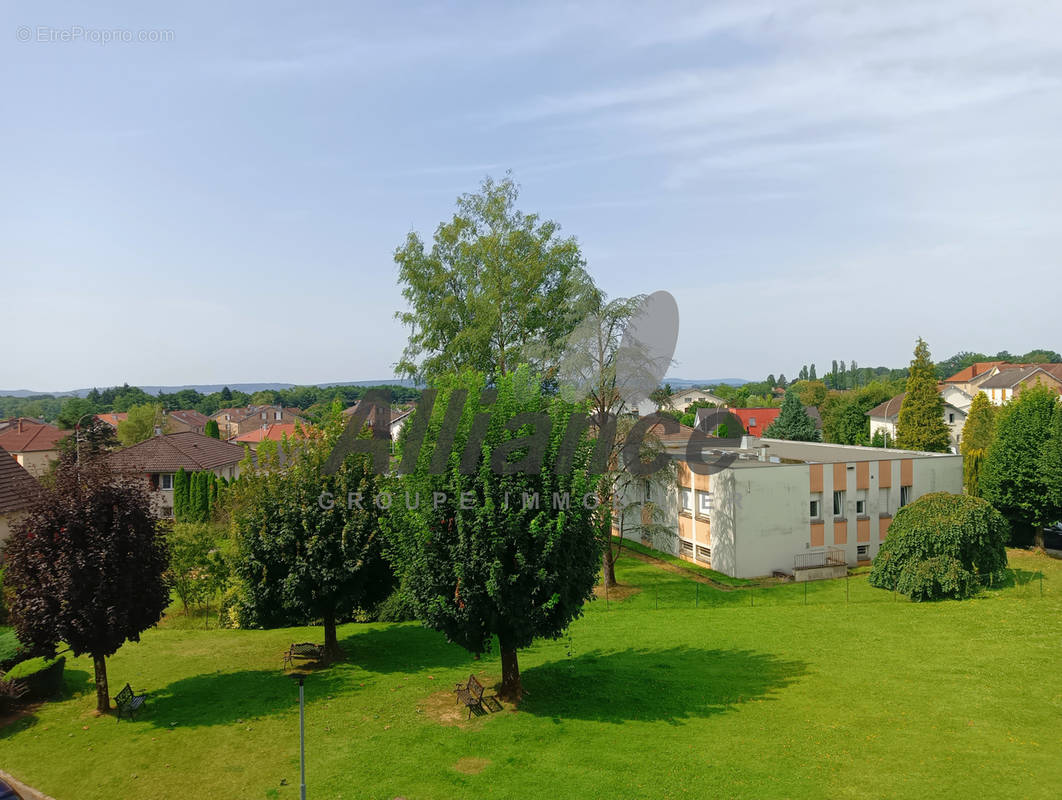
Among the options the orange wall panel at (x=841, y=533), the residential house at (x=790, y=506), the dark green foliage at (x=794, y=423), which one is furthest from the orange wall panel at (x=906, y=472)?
the dark green foliage at (x=794, y=423)

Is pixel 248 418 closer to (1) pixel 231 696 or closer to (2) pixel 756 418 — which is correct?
(2) pixel 756 418

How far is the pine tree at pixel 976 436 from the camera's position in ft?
153

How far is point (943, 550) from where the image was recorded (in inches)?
1164

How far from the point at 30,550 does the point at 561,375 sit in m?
22.0

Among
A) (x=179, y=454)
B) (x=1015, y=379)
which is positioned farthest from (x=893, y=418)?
(x=179, y=454)

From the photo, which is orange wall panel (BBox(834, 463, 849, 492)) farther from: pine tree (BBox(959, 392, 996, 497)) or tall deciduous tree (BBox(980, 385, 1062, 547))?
pine tree (BBox(959, 392, 996, 497))

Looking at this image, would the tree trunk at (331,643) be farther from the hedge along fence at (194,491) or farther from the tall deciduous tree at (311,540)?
the hedge along fence at (194,491)

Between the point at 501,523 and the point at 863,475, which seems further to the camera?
the point at 863,475

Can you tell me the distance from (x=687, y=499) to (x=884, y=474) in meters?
11.4

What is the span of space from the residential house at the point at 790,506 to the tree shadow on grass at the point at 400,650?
14.3m

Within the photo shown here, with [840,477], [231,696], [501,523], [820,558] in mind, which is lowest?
[820,558]

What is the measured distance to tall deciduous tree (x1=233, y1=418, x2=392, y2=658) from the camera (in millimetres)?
19391

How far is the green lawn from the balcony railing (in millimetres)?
11353

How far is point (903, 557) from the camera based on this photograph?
30500mm
